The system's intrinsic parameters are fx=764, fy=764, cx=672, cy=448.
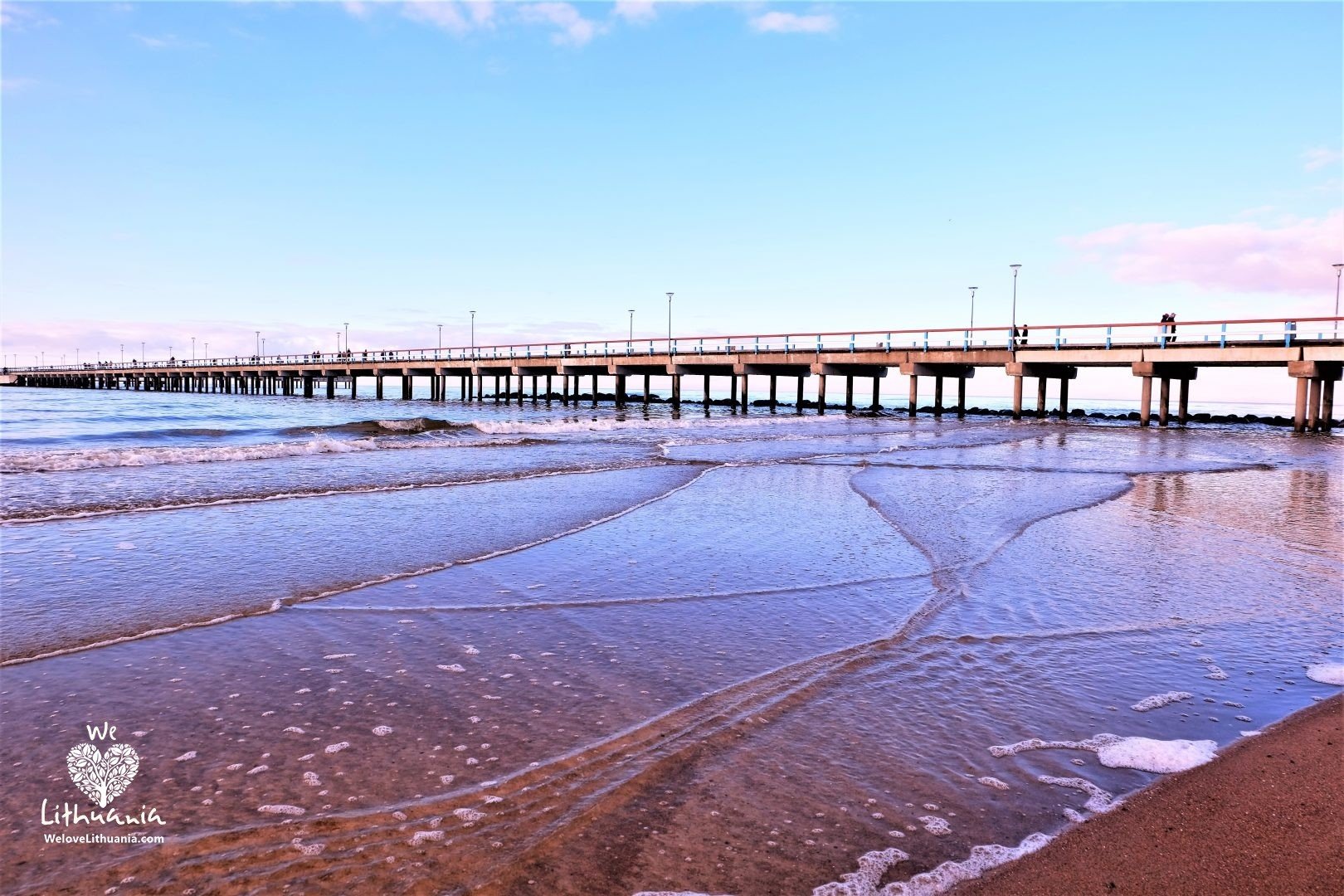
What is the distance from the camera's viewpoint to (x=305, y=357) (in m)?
74.6

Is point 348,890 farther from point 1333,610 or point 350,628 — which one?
point 1333,610

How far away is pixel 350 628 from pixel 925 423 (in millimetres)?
31455

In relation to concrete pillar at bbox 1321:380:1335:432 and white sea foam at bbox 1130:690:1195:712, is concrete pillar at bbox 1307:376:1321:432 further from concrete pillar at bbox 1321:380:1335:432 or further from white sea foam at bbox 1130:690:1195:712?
white sea foam at bbox 1130:690:1195:712

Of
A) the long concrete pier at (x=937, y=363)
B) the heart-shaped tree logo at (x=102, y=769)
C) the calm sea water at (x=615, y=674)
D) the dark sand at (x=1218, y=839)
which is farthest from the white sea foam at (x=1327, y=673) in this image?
the long concrete pier at (x=937, y=363)

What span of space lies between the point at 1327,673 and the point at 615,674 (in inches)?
146

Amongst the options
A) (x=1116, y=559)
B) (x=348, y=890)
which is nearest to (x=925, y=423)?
(x=1116, y=559)

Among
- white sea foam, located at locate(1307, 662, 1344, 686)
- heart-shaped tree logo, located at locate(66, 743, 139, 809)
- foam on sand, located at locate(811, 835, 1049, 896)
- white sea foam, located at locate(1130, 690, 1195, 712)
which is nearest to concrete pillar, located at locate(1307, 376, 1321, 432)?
white sea foam, located at locate(1307, 662, 1344, 686)

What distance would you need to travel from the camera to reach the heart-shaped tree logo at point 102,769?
108 inches

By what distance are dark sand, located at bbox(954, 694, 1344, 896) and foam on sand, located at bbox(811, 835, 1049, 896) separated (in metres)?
0.04

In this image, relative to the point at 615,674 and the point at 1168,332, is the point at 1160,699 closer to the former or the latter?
the point at 615,674

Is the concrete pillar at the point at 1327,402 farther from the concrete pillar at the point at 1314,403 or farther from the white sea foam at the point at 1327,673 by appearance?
the white sea foam at the point at 1327,673

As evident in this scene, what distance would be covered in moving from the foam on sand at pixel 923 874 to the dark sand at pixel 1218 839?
1.4 inches

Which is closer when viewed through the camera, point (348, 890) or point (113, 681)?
point (348, 890)

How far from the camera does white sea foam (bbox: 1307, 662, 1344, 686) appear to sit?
3875mm
